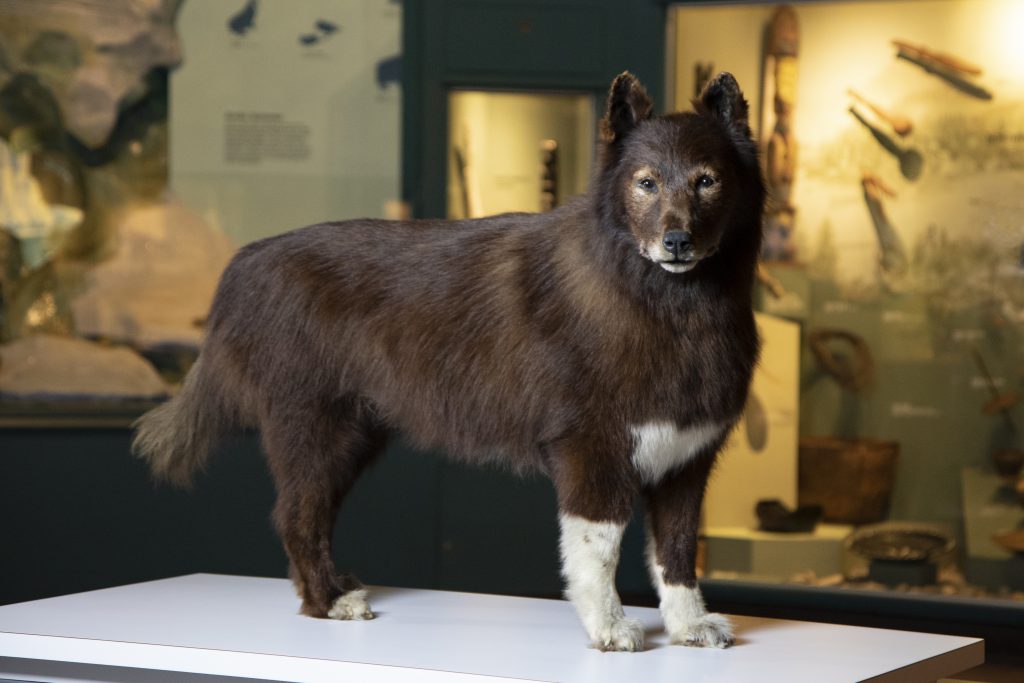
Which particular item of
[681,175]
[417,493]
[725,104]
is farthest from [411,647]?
[417,493]

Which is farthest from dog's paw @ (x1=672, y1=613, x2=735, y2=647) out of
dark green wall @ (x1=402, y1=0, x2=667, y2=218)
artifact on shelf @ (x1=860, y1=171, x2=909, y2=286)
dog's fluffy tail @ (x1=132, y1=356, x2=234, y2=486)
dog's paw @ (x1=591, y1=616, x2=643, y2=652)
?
artifact on shelf @ (x1=860, y1=171, x2=909, y2=286)

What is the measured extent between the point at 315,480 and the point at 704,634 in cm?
99

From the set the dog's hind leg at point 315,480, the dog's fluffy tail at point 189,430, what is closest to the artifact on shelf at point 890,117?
the dog's hind leg at point 315,480

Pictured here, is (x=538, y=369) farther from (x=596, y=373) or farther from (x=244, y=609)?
(x=244, y=609)

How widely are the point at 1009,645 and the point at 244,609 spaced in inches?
136

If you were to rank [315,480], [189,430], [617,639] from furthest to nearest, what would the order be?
[189,430] → [315,480] → [617,639]

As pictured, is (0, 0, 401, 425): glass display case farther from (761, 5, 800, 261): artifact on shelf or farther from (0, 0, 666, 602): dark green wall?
(761, 5, 800, 261): artifact on shelf

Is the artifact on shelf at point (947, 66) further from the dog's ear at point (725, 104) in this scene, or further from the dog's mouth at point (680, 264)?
the dog's mouth at point (680, 264)

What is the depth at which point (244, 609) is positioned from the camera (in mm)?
3453

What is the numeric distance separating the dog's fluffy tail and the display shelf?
35 centimetres

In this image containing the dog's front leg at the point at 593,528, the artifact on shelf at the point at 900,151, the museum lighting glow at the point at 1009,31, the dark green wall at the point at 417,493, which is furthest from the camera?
the artifact on shelf at the point at 900,151

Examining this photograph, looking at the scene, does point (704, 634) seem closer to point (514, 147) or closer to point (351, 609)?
point (351, 609)

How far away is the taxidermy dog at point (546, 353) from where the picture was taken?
2871 mm

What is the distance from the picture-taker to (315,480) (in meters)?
3.34
